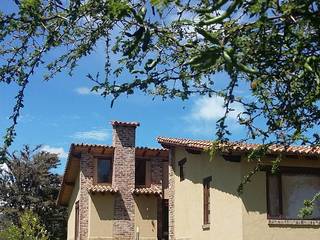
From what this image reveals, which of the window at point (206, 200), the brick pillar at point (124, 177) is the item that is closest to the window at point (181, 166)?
the window at point (206, 200)

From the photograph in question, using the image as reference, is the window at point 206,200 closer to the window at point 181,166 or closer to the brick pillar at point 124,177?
the window at point 181,166

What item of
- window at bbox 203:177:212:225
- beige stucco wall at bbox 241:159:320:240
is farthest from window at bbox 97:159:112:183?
beige stucco wall at bbox 241:159:320:240

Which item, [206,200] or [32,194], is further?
[32,194]

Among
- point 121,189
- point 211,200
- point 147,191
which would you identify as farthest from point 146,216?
point 211,200

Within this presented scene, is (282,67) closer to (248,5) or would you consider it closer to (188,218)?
(248,5)

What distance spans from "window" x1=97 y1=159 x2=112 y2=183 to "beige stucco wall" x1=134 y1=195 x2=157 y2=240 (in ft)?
5.50

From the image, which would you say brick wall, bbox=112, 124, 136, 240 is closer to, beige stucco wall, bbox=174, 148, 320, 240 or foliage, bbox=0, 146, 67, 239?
beige stucco wall, bbox=174, 148, 320, 240

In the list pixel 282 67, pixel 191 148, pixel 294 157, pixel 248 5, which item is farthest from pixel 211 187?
pixel 248 5

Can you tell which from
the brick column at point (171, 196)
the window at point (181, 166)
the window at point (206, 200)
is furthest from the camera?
the brick column at point (171, 196)

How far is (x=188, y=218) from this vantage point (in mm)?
19859

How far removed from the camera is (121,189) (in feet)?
86.3

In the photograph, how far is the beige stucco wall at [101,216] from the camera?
25.6 meters

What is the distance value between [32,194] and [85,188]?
36.6 feet

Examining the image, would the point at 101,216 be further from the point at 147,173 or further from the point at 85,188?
the point at 147,173
